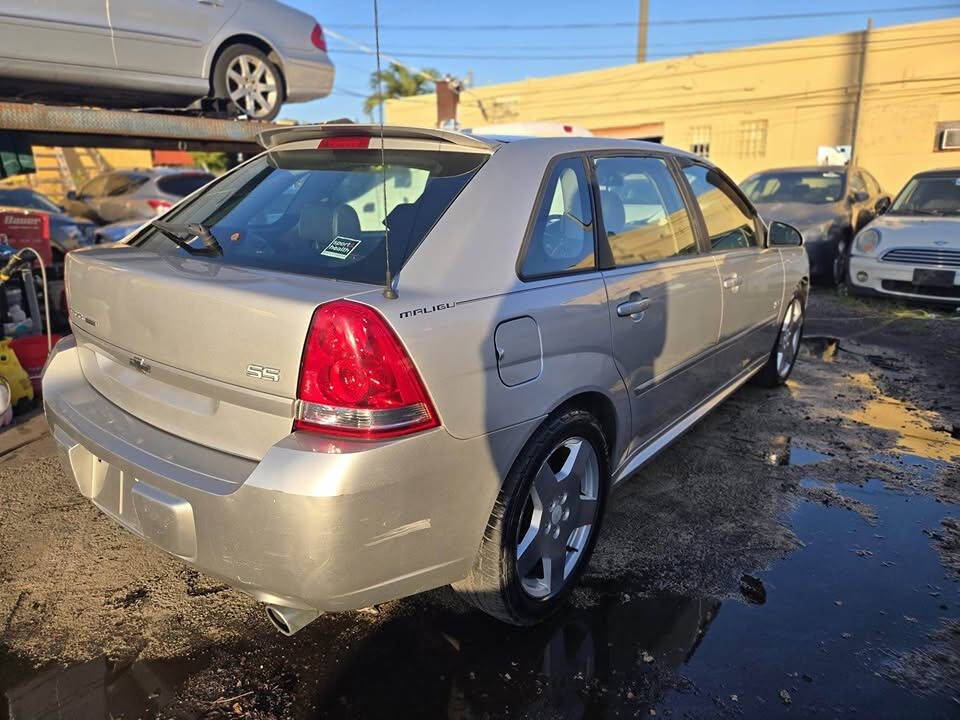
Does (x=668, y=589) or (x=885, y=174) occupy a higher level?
(x=885, y=174)

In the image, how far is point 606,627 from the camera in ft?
7.95

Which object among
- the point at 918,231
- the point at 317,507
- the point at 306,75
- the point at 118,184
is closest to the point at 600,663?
the point at 317,507

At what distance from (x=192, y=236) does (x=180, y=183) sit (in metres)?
9.63

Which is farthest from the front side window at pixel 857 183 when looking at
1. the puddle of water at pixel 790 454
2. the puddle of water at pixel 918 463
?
the puddle of water at pixel 790 454

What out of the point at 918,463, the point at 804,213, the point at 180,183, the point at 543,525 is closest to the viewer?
the point at 543,525

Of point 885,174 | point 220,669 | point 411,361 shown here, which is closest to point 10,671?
point 220,669

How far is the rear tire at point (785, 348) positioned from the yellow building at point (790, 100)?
11.1m

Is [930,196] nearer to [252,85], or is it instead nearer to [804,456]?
[804,456]

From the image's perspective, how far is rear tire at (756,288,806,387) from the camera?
4.89m

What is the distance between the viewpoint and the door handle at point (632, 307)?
102 inches

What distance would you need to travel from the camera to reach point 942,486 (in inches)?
140

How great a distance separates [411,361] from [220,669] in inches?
48.5

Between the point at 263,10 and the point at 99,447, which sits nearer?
the point at 99,447

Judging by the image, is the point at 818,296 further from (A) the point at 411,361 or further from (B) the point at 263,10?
(A) the point at 411,361
